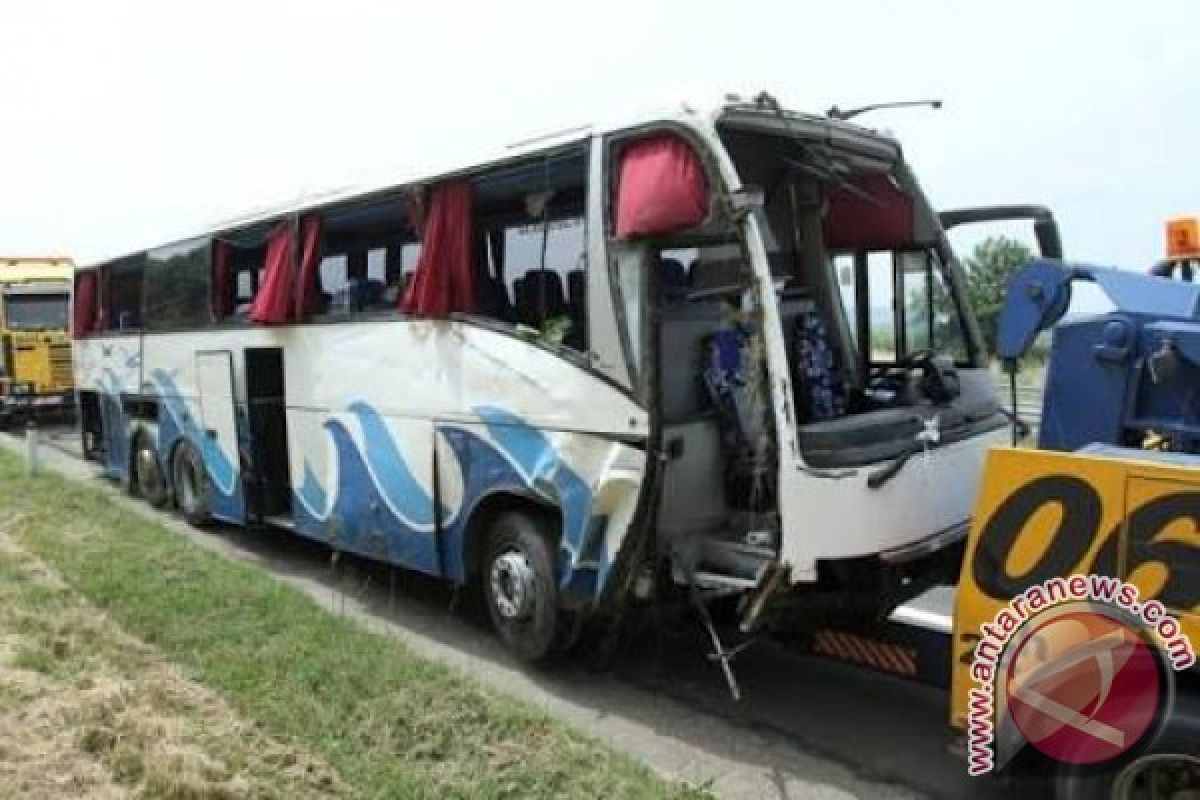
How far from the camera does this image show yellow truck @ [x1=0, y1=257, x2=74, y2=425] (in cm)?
2358

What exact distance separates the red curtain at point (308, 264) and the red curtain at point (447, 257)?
1.66 meters

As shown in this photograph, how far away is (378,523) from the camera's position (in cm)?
778

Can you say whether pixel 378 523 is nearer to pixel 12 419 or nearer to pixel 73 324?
pixel 73 324

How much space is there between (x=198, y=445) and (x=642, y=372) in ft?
21.6

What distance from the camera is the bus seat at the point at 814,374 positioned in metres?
6.16

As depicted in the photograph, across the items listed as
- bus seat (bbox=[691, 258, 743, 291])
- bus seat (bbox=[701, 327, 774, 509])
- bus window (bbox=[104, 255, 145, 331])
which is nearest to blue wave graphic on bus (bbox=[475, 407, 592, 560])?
bus seat (bbox=[701, 327, 774, 509])

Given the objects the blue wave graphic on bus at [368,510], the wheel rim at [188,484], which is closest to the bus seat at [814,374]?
the blue wave graphic on bus at [368,510]

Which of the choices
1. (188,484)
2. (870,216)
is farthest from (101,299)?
(870,216)

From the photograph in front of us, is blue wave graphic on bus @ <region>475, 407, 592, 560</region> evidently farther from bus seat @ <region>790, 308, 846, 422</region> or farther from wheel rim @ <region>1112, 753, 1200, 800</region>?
wheel rim @ <region>1112, 753, 1200, 800</region>

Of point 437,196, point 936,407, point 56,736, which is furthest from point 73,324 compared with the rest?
point 936,407

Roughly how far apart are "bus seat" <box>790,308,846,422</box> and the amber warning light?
1810 millimetres

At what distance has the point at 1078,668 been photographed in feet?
12.9

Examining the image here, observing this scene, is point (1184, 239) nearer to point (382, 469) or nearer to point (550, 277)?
point (550, 277)

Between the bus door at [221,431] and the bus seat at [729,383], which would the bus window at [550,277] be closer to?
the bus seat at [729,383]
